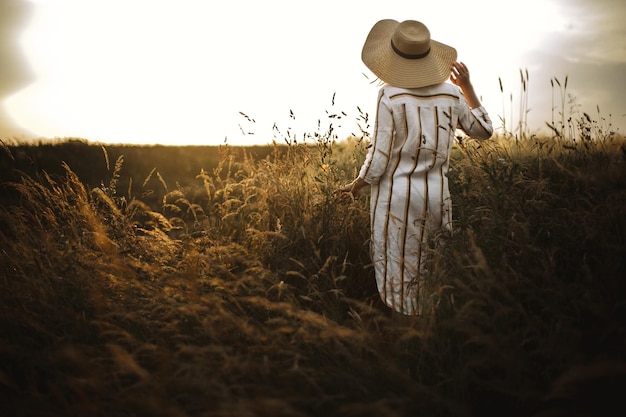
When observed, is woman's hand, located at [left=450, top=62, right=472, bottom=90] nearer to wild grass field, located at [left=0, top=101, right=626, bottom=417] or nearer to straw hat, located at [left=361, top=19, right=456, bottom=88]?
straw hat, located at [left=361, top=19, right=456, bottom=88]

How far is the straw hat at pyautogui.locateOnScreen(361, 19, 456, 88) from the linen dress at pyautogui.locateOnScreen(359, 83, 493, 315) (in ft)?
0.21

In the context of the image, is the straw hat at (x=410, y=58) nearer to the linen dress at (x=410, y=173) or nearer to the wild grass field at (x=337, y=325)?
the linen dress at (x=410, y=173)

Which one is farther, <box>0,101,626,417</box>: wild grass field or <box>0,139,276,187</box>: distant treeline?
<box>0,139,276,187</box>: distant treeline

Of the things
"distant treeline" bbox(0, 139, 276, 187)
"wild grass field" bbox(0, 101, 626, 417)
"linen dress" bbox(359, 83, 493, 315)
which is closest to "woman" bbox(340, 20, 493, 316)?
"linen dress" bbox(359, 83, 493, 315)

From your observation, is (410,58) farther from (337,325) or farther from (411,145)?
(337,325)

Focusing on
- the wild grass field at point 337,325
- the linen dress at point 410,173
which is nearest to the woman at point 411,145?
the linen dress at point 410,173

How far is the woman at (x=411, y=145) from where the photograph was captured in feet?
9.16

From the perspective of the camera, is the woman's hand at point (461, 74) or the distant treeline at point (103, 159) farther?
the distant treeline at point (103, 159)

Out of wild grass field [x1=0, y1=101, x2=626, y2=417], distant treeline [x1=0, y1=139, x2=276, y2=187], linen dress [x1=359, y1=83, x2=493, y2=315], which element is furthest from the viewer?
distant treeline [x1=0, y1=139, x2=276, y2=187]

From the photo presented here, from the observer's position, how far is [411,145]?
2783 mm

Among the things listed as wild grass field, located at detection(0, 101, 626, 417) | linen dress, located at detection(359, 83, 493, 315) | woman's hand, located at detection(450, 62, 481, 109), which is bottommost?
wild grass field, located at detection(0, 101, 626, 417)

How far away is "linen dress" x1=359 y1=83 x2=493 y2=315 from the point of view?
278 centimetres

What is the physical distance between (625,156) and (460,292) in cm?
122

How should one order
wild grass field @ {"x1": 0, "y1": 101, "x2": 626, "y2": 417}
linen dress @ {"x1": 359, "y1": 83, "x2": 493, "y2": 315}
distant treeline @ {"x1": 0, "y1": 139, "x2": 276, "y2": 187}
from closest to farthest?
1. wild grass field @ {"x1": 0, "y1": 101, "x2": 626, "y2": 417}
2. linen dress @ {"x1": 359, "y1": 83, "x2": 493, "y2": 315}
3. distant treeline @ {"x1": 0, "y1": 139, "x2": 276, "y2": 187}
